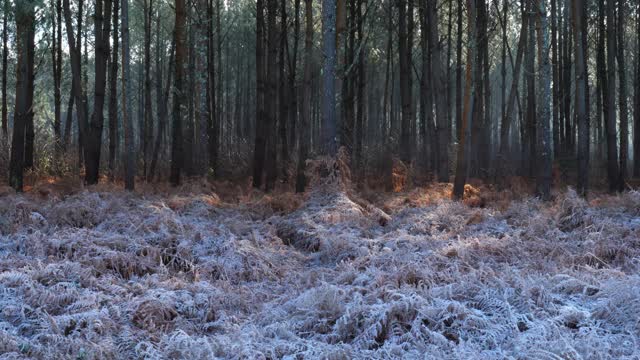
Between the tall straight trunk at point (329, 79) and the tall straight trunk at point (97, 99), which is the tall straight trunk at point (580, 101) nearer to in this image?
the tall straight trunk at point (329, 79)

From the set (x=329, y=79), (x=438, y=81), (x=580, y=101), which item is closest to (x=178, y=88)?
(x=329, y=79)

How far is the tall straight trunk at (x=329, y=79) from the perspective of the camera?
11.3 meters

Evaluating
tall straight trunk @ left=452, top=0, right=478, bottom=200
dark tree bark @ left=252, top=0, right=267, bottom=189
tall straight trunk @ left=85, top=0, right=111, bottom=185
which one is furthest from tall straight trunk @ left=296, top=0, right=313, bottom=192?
tall straight trunk @ left=85, top=0, right=111, bottom=185

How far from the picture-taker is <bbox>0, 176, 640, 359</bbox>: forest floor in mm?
3859

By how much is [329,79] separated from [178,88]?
14.2ft

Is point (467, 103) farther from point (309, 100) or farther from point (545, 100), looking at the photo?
point (309, 100)

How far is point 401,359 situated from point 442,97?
10639 mm

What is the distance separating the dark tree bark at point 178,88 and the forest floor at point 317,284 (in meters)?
5.39

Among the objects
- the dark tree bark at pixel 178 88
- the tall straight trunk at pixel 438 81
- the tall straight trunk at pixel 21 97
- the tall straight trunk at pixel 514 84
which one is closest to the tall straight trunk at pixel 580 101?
the tall straight trunk at pixel 438 81

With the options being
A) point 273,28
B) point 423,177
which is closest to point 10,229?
point 273,28

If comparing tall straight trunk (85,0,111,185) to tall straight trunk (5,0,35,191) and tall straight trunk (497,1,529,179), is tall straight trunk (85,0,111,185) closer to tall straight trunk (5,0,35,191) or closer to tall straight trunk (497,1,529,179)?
tall straight trunk (5,0,35,191)

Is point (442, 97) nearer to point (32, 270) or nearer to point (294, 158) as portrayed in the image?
point (294, 158)

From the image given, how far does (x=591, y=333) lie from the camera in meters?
3.64

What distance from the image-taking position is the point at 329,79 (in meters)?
11.5
